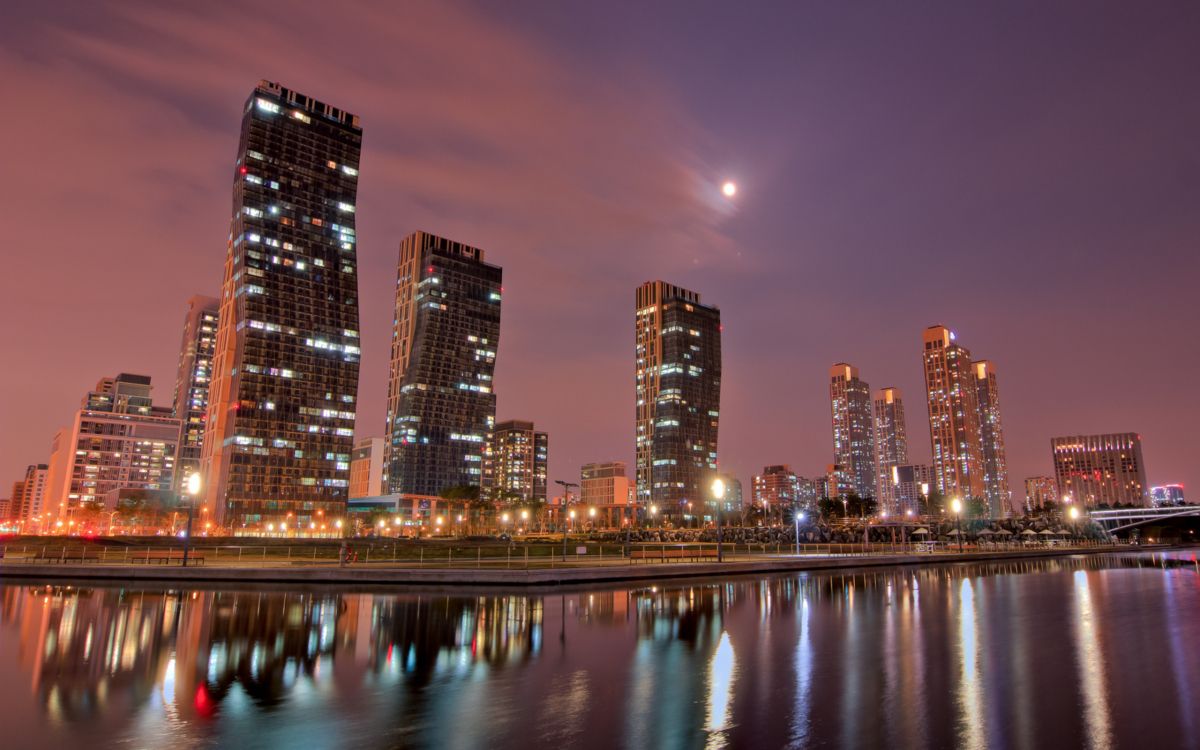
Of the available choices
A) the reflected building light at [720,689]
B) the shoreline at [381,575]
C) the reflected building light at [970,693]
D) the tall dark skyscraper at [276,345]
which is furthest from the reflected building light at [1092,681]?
the tall dark skyscraper at [276,345]

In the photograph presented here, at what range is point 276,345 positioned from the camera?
188000 mm

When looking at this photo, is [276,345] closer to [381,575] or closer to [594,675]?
[381,575]

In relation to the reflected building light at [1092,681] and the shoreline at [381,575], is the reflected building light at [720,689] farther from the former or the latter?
the shoreline at [381,575]

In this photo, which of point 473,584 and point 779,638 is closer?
point 779,638

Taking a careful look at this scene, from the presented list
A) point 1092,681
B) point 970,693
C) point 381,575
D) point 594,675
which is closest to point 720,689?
point 594,675

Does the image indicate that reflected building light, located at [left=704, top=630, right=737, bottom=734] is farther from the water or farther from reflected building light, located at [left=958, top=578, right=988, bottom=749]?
reflected building light, located at [left=958, top=578, right=988, bottom=749]

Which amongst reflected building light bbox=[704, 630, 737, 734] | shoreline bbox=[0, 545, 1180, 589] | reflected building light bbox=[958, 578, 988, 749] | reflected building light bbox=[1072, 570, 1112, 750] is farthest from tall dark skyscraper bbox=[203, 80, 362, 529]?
reflected building light bbox=[1072, 570, 1112, 750]

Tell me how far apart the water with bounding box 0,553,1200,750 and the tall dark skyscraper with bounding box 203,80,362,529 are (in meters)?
171

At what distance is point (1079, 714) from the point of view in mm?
11445

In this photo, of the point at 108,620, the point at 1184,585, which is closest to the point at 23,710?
the point at 108,620

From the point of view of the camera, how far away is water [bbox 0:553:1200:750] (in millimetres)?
10336

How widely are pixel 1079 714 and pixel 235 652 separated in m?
17.7

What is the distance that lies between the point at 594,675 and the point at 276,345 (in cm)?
19480

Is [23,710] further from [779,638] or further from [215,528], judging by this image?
[215,528]
